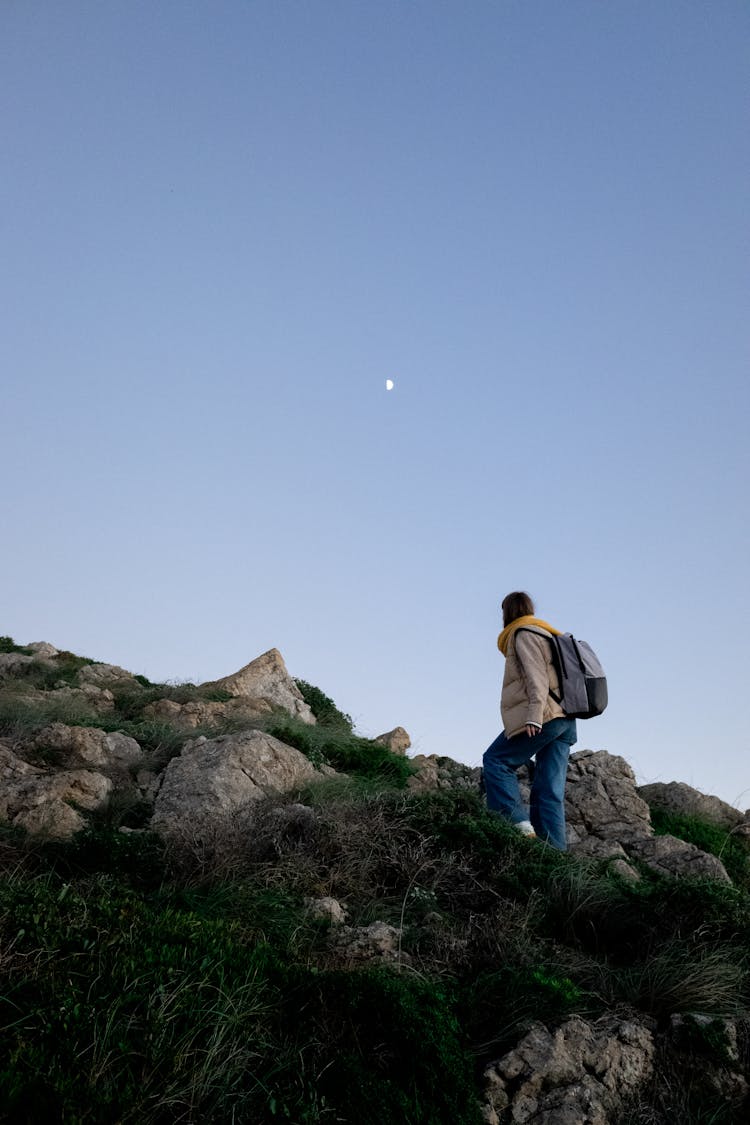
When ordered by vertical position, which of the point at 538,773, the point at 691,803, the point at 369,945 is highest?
the point at 691,803

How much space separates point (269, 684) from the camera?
18.1m

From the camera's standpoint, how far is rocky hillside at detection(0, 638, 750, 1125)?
146 inches

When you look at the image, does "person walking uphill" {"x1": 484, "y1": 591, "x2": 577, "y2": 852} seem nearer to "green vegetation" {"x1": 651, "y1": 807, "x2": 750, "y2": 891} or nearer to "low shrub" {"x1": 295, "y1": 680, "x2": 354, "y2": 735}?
"green vegetation" {"x1": 651, "y1": 807, "x2": 750, "y2": 891}

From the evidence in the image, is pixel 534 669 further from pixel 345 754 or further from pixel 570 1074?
pixel 345 754

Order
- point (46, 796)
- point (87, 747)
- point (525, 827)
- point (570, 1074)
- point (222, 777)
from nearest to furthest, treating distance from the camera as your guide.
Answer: point (570, 1074) → point (46, 796) → point (525, 827) → point (222, 777) → point (87, 747)

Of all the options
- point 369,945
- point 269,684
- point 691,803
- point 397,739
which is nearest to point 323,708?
point 269,684

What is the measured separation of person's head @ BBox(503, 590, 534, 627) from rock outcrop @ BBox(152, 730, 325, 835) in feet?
8.65

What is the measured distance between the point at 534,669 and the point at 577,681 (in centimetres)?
44

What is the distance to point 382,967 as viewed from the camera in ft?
15.7

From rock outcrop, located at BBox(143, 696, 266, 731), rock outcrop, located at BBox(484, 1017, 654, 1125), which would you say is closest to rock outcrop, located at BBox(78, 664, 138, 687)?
rock outcrop, located at BBox(143, 696, 266, 731)

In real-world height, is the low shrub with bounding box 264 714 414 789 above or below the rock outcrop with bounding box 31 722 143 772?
above

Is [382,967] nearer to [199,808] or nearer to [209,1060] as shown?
[209,1060]

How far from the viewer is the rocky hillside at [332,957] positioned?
3699 millimetres

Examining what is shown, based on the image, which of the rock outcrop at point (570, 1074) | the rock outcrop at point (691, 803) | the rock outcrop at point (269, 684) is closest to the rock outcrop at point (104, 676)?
the rock outcrop at point (269, 684)
